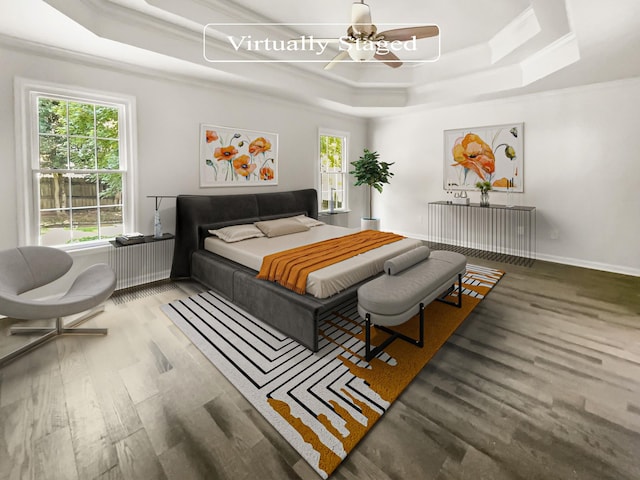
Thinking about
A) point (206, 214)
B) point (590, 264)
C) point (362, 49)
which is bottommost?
point (590, 264)

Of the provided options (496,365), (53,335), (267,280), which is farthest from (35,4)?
(496,365)

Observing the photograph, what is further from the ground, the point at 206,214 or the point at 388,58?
the point at 388,58

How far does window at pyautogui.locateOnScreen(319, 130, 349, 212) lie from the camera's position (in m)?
6.39

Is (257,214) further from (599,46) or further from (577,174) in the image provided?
(577,174)

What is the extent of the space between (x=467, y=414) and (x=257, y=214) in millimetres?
3797

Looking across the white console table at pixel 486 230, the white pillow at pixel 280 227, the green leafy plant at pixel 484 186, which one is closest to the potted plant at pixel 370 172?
the white console table at pixel 486 230

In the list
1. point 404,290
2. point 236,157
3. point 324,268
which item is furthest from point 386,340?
point 236,157

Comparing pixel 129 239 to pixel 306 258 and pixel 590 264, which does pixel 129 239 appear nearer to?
pixel 306 258

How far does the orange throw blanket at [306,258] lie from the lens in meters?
2.75

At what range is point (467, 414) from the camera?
72.7 inches

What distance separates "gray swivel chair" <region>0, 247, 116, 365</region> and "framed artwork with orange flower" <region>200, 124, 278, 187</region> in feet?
6.62

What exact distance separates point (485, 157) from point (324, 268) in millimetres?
4341

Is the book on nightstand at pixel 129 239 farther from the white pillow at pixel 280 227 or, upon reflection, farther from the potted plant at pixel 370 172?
the potted plant at pixel 370 172

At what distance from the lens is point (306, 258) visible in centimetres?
306
